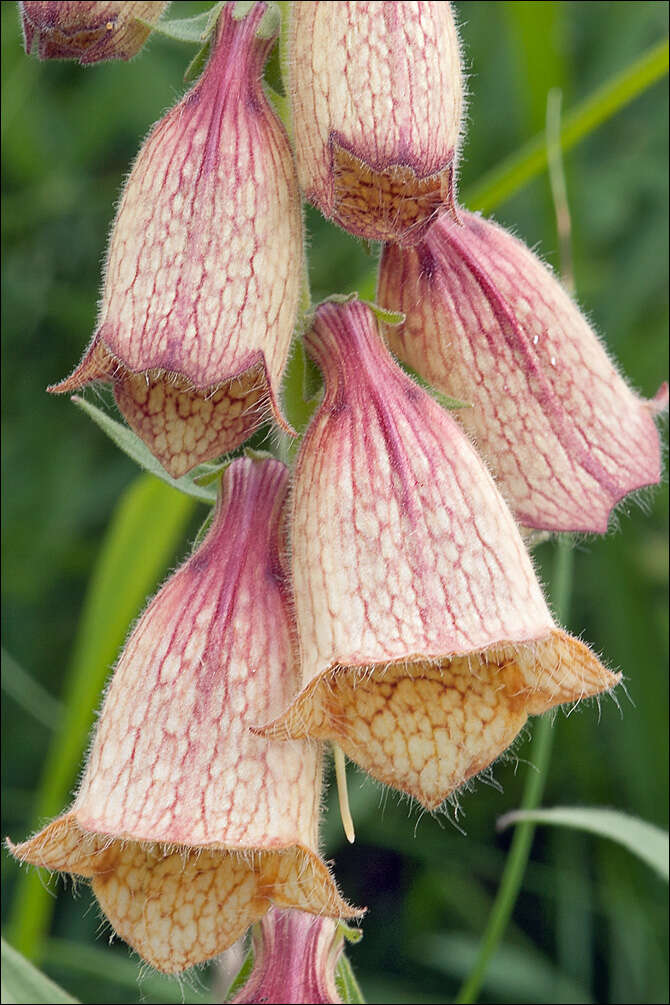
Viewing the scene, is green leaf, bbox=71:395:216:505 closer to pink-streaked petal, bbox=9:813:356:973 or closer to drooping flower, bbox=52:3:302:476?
drooping flower, bbox=52:3:302:476

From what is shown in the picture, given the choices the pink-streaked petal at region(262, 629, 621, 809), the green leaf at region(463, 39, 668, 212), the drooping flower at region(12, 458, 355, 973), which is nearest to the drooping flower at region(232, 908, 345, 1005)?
the drooping flower at region(12, 458, 355, 973)

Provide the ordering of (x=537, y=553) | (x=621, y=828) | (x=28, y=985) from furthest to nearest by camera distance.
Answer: (x=537, y=553), (x=621, y=828), (x=28, y=985)

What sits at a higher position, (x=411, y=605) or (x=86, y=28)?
(x=86, y=28)

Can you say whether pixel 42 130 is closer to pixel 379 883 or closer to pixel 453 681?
pixel 379 883

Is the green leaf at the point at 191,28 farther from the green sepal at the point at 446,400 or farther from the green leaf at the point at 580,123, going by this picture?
the green leaf at the point at 580,123

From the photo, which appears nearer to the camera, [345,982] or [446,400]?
[446,400]

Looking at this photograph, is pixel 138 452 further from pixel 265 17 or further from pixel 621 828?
pixel 621 828

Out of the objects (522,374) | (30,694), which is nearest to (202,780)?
(522,374)

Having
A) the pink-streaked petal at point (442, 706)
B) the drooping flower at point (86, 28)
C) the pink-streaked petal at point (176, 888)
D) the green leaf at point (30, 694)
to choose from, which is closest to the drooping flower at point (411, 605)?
the pink-streaked petal at point (442, 706)
